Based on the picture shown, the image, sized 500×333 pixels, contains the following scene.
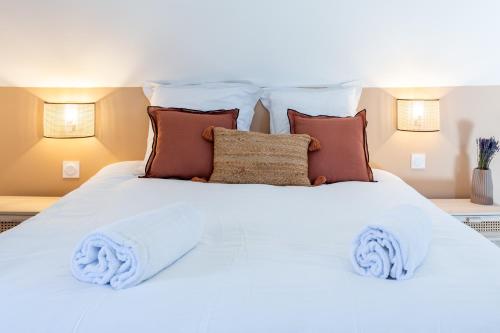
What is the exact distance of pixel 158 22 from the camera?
7.81 feet

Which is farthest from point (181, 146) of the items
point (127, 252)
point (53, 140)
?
point (127, 252)

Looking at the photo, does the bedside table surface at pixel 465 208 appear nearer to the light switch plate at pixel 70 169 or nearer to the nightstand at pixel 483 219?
the nightstand at pixel 483 219

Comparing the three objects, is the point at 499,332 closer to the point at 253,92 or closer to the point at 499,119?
the point at 253,92

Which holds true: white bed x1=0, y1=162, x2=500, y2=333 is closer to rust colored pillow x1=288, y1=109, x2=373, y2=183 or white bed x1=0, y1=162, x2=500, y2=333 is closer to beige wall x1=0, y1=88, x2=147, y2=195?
rust colored pillow x1=288, y1=109, x2=373, y2=183

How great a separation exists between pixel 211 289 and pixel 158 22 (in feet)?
6.16

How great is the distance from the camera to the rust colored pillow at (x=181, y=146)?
→ 2115 mm

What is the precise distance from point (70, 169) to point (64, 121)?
29 centimetres

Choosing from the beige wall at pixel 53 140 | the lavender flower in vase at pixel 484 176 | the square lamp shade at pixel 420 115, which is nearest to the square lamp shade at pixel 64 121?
the beige wall at pixel 53 140

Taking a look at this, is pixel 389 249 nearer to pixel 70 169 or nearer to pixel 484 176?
pixel 484 176

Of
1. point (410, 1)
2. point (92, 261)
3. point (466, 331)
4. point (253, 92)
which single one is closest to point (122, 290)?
point (92, 261)

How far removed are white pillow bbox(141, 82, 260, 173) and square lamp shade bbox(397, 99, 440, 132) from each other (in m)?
0.89

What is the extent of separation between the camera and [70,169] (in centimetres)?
265

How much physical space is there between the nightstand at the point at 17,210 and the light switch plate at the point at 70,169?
0.90ft

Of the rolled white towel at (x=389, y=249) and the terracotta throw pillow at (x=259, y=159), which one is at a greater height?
the terracotta throw pillow at (x=259, y=159)
